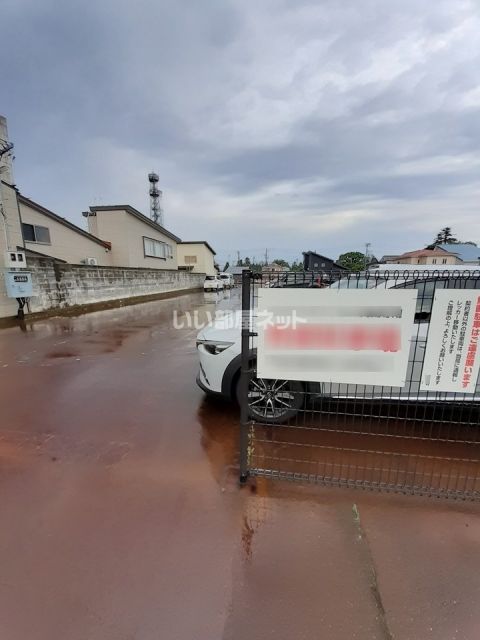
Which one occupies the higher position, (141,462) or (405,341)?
(405,341)

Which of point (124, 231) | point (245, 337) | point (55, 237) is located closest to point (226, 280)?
point (124, 231)

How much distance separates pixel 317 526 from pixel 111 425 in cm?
215

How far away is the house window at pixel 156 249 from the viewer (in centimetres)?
1870

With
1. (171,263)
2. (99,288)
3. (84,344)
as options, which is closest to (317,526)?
(84,344)

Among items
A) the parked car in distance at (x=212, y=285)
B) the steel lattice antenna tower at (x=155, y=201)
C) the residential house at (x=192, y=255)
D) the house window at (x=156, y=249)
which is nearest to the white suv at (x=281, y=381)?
the house window at (x=156, y=249)

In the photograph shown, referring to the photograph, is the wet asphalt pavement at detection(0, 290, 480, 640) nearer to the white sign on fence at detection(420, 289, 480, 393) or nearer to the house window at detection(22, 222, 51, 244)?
the white sign on fence at detection(420, 289, 480, 393)

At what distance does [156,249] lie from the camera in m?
20.4

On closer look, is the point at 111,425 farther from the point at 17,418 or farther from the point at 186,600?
the point at 186,600

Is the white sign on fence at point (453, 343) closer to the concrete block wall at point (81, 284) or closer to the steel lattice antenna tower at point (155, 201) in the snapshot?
the concrete block wall at point (81, 284)

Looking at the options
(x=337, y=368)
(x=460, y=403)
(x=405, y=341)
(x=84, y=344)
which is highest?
(x=405, y=341)

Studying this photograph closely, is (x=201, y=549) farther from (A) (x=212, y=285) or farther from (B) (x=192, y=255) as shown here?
(B) (x=192, y=255)

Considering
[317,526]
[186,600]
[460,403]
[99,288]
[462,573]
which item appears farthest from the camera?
[99,288]

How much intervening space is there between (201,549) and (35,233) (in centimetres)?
1312

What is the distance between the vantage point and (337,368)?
6.70 feet
